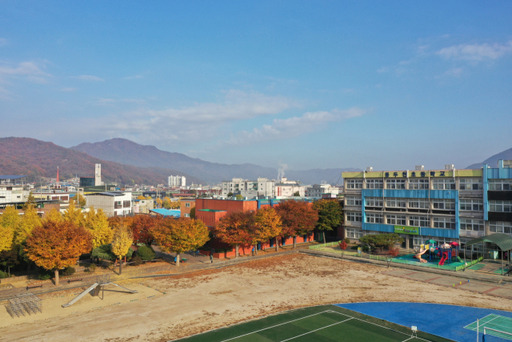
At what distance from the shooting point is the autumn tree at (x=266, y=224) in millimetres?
60506

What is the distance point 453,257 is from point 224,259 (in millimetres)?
36876

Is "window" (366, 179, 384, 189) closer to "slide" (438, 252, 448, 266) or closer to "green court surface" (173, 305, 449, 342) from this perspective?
"slide" (438, 252, 448, 266)

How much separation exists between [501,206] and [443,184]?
9.27 metres

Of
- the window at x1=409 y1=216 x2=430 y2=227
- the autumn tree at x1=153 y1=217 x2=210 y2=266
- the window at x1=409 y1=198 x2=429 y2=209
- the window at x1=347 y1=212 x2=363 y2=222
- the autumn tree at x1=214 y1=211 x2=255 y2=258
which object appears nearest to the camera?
the autumn tree at x1=153 y1=217 x2=210 y2=266

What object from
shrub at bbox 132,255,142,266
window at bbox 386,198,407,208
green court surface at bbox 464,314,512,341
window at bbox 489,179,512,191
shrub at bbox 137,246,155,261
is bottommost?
green court surface at bbox 464,314,512,341

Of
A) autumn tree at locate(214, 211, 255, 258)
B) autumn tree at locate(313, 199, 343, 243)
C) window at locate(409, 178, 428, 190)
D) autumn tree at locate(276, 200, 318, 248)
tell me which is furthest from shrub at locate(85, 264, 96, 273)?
window at locate(409, 178, 428, 190)

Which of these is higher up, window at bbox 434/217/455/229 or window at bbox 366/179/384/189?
window at bbox 366/179/384/189

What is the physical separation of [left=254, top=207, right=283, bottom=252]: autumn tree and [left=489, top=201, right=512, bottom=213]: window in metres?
34.2

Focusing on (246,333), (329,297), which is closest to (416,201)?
(329,297)

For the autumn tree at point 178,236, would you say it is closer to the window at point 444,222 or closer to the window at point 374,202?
the window at point 374,202

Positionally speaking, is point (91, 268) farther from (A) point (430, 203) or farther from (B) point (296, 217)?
(A) point (430, 203)

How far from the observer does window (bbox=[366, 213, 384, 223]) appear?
70200 millimetres

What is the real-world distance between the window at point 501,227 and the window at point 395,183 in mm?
15596

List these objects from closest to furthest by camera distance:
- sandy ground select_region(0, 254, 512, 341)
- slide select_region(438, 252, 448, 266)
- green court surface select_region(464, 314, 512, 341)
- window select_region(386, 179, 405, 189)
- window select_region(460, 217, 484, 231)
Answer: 1. green court surface select_region(464, 314, 512, 341)
2. sandy ground select_region(0, 254, 512, 341)
3. slide select_region(438, 252, 448, 266)
4. window select_region(460, 217, 484, 231)
5. window select_region(386, 179, 405, 189)
